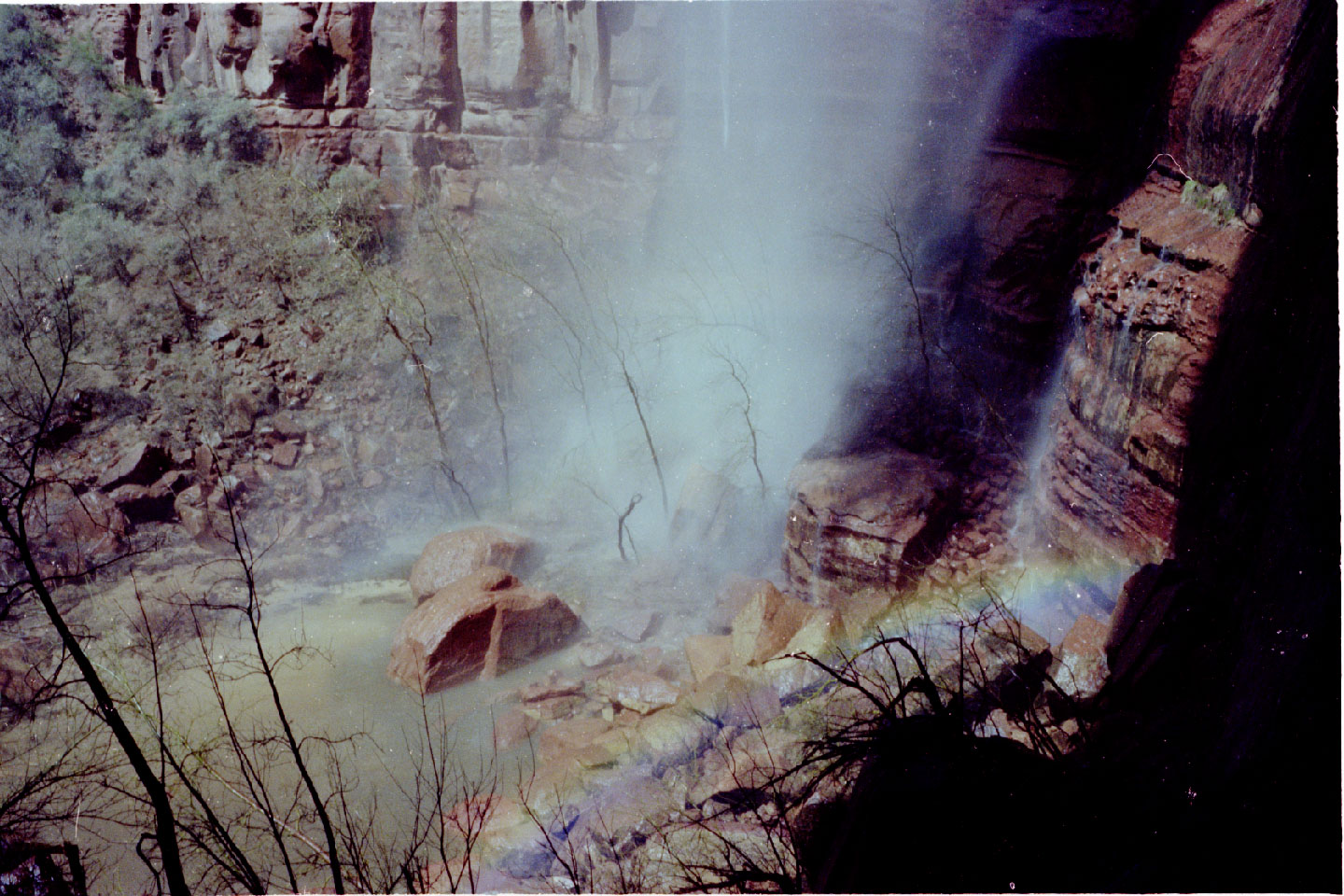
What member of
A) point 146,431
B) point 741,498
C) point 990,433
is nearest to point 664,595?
point 741,498

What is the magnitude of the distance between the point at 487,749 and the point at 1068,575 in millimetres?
6354

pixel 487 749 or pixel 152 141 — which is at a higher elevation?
pixel 152 141

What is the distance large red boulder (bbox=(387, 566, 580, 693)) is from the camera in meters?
9.21

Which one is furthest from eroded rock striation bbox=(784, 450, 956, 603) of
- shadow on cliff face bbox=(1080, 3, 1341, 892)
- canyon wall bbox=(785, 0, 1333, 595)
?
shadow on cliff face bbox=(1080, 3, 1341, 892)

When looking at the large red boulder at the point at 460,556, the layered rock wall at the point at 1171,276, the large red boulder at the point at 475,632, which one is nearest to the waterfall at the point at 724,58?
the layered rock wall at the point at 1171,276

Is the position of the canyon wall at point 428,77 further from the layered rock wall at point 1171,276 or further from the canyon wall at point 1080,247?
the layered rock wall at point 1171,276

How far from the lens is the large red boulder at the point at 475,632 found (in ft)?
30.2

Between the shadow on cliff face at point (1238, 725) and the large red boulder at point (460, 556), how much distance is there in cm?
699

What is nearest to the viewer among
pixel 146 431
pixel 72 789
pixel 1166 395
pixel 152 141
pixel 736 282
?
pixel 1166 395

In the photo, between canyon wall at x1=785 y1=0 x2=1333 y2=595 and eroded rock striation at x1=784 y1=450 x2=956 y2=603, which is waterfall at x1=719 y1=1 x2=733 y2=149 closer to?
canyon wall at x1=785 y1=0 x2=1333 y2=595

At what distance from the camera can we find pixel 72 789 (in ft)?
24.5

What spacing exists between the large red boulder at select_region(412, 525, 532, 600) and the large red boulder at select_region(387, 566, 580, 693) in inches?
31.5

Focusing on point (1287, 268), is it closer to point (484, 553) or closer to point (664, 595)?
point (664, 595)

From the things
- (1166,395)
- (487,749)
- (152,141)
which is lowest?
(487,749)
